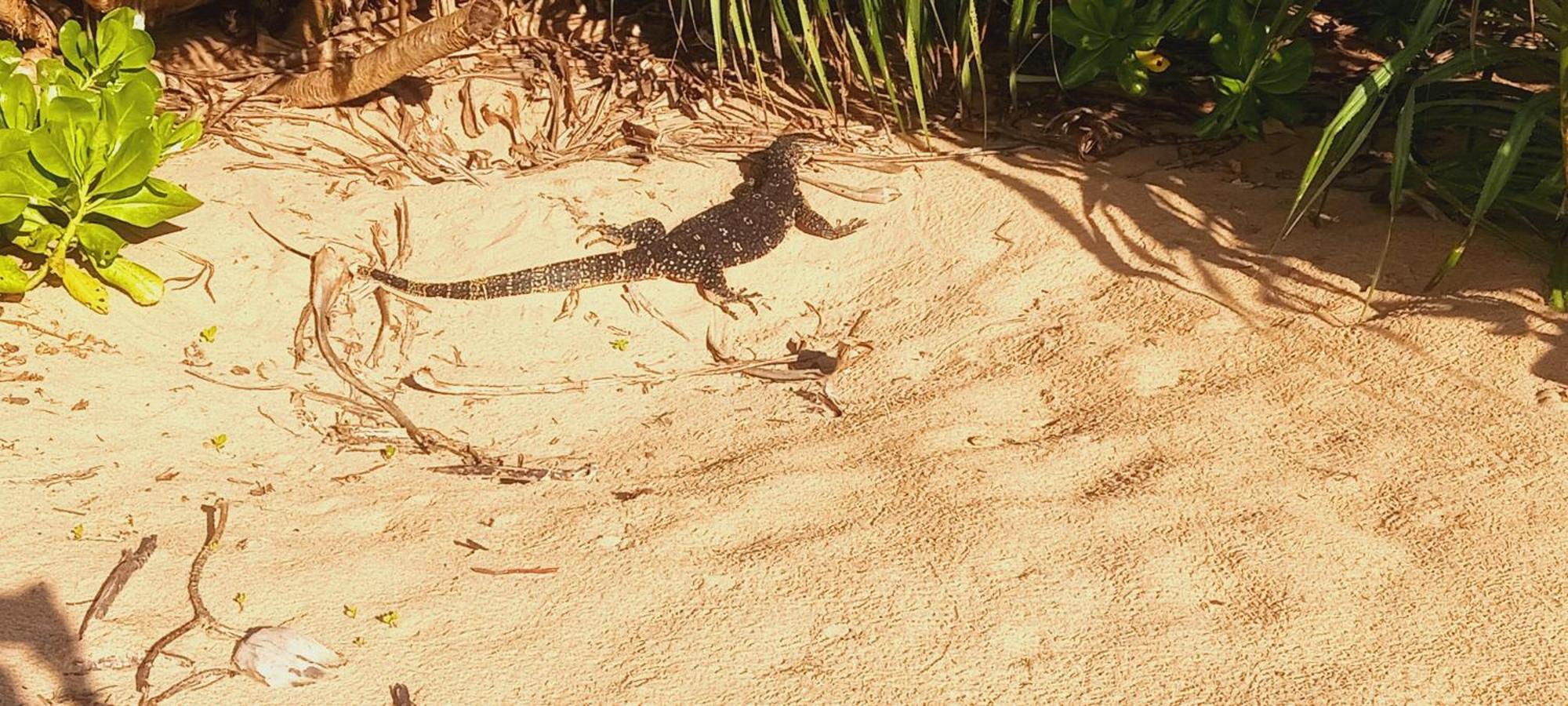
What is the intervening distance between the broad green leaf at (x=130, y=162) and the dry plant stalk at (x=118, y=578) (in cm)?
147

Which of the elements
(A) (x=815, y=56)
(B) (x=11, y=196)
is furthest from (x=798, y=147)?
(B) (x=11, y=196)

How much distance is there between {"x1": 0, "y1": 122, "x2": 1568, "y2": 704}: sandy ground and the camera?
282 centimetres

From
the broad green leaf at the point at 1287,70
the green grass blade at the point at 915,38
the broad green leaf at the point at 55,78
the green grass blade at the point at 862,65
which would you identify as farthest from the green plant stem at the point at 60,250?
the broad green leaf at the point at 1287,70

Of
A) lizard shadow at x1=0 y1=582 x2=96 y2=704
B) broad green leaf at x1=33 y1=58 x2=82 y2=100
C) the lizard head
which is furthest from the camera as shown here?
the lizard head

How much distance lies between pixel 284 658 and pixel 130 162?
212 cm

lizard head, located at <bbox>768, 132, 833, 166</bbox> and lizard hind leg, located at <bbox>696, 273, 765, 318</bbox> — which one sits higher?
lizard head, located at <bbox>768, 132, 833, 166</bbox>

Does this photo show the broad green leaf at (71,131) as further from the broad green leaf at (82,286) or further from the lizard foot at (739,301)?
the lizard foot at (739,301)

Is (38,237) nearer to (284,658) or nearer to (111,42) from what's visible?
(111,42)

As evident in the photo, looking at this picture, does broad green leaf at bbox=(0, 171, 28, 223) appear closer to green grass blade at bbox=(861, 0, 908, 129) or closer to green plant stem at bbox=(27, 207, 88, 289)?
green plant stem at bbox=(27, 207, 88, 289)

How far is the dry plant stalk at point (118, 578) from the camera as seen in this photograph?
289 cm

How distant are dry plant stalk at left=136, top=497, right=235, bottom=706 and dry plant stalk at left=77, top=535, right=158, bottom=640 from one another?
Answer: 0.37ft

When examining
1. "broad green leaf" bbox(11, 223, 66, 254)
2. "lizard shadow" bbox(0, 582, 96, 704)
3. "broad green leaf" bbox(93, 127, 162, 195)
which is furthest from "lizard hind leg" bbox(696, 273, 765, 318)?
"lizard shadow" bbox(0, 582, 96, 704)

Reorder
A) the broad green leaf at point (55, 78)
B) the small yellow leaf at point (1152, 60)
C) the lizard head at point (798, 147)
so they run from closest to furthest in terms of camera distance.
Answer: the broad green leaf at point (55, 78) → the small yellow leaf at point (1152, 60) → the lizard head at point (798, 147)

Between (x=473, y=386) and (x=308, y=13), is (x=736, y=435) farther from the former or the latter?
(x=308, y=13)
